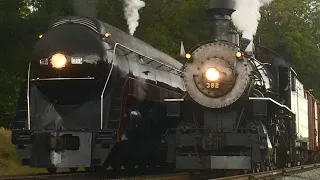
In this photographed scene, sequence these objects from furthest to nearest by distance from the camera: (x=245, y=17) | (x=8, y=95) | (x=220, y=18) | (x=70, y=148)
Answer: (x=8, y=95), (x=245, y=17), (x=220, y=18), (x=70, y=148)

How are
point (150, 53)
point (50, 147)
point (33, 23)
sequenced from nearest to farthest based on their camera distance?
point (50, 147)
point (150, 53)
point (33, 23)

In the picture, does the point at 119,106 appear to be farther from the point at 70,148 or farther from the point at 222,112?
the point at 222,112

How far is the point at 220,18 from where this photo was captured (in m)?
13.1

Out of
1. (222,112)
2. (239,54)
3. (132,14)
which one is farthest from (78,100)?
(132,14)

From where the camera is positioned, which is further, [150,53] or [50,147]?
[150,53]

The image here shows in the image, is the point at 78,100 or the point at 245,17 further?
the point at 245,17

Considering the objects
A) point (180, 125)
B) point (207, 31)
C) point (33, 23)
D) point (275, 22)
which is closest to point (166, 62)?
point (180, 125)

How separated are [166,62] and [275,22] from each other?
25845mm

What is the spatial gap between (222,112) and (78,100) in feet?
10.5

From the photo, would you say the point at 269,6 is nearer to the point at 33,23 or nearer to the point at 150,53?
the point at 33,23

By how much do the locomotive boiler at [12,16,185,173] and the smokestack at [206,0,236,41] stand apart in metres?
2.18

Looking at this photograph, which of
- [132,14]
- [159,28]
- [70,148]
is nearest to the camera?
[70,148]

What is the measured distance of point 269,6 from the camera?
40.4 m

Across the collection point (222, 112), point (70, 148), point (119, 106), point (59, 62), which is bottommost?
point (70, 148)
